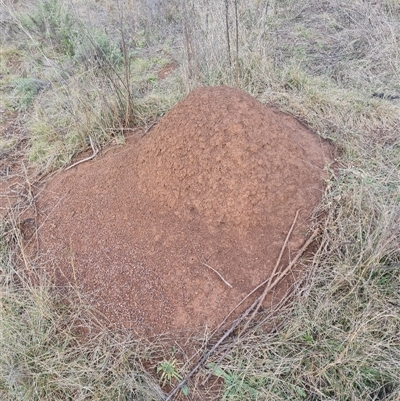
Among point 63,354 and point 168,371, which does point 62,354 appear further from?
point 168,371

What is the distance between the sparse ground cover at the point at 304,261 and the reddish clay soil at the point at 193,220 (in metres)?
0.14

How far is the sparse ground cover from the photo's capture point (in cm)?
144

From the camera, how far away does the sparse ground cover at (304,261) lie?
4.74ft

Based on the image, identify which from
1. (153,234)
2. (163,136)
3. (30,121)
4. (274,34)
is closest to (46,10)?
(30,121)

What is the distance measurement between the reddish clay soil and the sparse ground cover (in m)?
0.14

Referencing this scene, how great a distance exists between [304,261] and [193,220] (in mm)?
575

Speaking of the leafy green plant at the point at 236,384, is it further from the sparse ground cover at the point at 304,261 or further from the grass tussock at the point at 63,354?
the grass tussock at the point at 63,354

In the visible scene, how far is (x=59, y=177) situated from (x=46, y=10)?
3.26 m

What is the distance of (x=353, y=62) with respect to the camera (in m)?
3.44

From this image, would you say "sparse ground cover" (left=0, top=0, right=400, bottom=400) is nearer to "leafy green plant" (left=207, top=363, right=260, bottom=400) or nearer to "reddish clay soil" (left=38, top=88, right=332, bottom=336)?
"leafy green plant" (left=207, top=363, right=260, bottom=400)

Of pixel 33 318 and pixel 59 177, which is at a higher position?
pixel 59 177

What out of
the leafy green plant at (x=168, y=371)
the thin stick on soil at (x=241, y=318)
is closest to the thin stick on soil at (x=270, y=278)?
the thin stick on soil at (x=241, y=318)

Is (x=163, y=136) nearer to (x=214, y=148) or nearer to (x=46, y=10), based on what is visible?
(x=214, y=148)

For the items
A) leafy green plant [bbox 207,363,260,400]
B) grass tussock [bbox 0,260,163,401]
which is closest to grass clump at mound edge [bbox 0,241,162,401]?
grass tussock [bbox 0,260,163,401]
